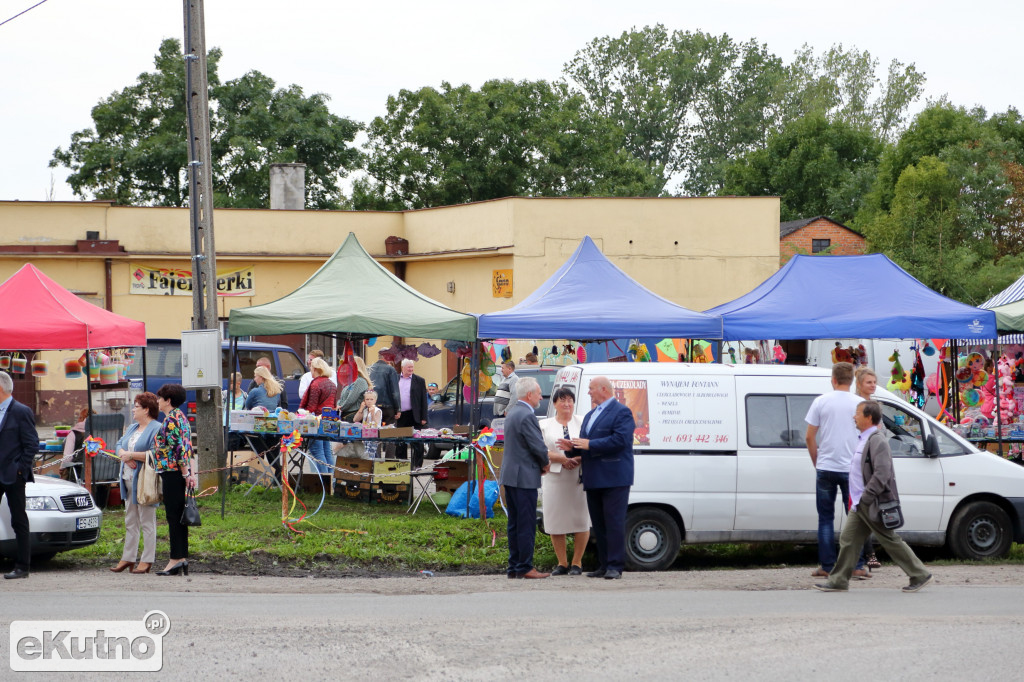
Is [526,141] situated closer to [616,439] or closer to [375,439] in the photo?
[375,439]

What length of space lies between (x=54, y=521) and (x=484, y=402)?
28.4 feet

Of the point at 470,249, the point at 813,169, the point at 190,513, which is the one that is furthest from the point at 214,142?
the point at 190,513

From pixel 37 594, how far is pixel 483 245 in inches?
721

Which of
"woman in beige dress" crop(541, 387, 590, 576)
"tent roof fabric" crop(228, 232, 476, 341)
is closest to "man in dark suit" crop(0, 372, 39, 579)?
"tent roof fabric" crop(228, 232, 476, 341)

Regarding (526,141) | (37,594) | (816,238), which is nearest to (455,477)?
(37,594)

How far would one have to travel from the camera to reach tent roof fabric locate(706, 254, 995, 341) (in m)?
14.1

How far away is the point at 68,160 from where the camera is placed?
138ft

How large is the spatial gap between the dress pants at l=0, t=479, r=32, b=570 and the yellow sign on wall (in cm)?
1670

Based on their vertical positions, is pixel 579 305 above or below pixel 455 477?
above

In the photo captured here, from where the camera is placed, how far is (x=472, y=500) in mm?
13047

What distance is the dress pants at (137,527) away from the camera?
10.2m

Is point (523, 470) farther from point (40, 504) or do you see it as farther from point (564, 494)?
point (40, 504)

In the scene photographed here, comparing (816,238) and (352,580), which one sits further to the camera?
(816,238)

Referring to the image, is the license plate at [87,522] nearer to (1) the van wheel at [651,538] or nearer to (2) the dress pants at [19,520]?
(2) the dress pants at [19,520]
